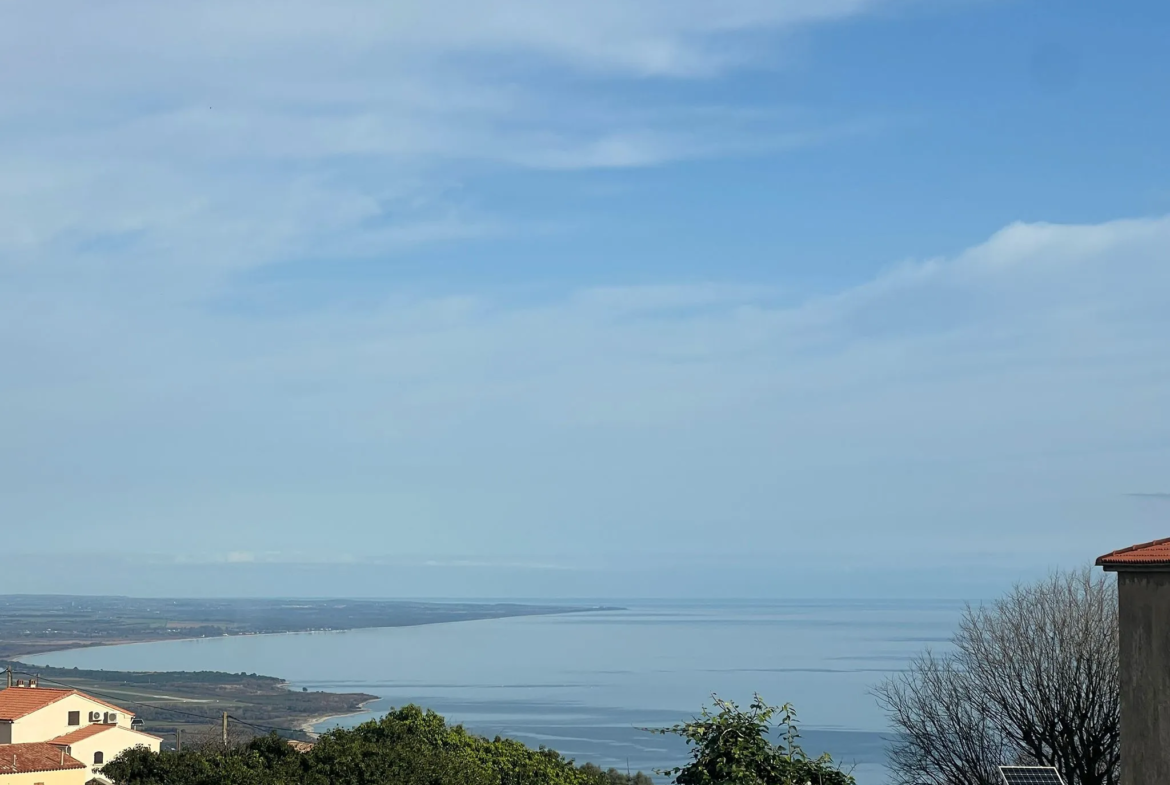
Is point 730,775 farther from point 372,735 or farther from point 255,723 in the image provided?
point 255,723

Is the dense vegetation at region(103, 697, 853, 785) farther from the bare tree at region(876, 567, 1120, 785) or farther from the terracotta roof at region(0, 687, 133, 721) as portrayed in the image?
the terracotta roof at region(0, 687, 133, 721)

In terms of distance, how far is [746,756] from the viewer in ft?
46.9

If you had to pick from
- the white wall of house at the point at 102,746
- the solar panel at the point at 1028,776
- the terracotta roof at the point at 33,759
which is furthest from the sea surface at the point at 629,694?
the solar panel at the point at 1028,776

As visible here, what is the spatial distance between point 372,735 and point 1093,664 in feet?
51.6

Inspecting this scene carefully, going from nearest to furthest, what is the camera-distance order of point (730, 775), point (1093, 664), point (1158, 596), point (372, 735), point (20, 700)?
1. point (730, 775)
2. point (1158, 596)
3. point (372, 735)
4. point (1093, 664)
5. point (20, 700)

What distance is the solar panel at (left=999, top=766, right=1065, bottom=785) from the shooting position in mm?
15445

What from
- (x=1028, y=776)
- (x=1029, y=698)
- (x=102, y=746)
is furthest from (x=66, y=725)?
(x=1028, y=776)

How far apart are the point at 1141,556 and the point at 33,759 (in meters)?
45.6

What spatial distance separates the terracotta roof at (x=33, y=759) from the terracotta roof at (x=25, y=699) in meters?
3.29

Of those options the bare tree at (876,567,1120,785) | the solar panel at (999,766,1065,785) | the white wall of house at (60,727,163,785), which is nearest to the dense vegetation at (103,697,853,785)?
the solar panel at (999,766,1065,785)

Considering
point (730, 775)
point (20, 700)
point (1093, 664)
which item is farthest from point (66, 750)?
point (730, 775)

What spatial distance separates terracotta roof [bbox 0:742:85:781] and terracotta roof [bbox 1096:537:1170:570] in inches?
1691

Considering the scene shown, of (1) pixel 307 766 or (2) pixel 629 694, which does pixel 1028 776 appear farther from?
(2) pixel 629 694

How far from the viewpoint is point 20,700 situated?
5728 cm
